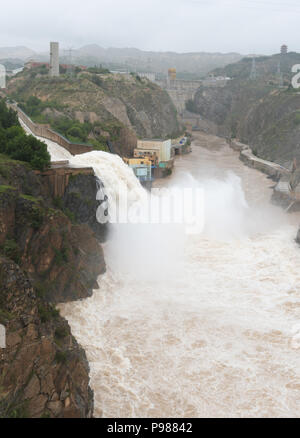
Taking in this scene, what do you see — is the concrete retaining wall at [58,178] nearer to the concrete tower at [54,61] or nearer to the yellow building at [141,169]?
the yellow building at [141,169]

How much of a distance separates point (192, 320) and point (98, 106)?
137 feet

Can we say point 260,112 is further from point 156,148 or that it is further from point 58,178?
point 58,178

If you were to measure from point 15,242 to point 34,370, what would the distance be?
7.15 m

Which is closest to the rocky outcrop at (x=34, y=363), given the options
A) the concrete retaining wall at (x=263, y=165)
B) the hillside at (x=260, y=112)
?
the concrete retaining wall at (x=263, y=165)

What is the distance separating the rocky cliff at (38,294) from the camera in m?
12.1

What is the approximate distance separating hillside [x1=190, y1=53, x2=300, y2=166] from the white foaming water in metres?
30.2

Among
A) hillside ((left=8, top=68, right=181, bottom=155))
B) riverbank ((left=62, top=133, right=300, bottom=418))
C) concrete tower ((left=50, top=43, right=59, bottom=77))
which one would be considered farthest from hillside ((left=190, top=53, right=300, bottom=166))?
riverbank ((left=62, top=133, right=300, bottom=418))

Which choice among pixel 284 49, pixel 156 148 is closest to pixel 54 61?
pixel 156 148

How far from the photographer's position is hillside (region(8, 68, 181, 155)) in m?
48.4

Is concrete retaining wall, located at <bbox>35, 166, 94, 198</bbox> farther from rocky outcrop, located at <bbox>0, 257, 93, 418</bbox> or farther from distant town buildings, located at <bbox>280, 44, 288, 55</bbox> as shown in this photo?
distant town buildings, located at <bbox>280, 44, 288, 55</bbox>

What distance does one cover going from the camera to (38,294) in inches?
604

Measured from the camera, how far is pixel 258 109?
8662 cm
